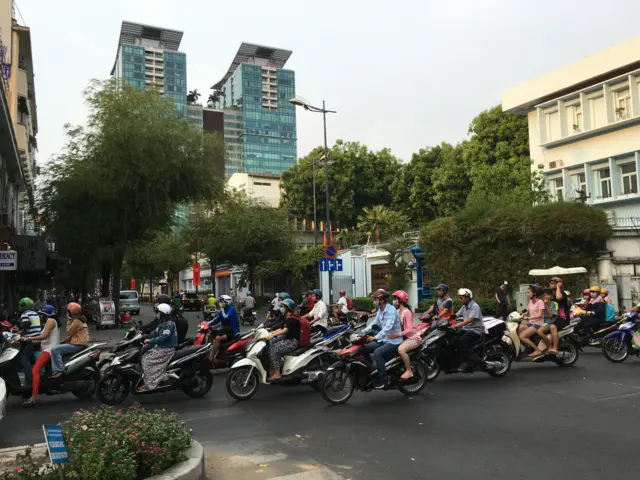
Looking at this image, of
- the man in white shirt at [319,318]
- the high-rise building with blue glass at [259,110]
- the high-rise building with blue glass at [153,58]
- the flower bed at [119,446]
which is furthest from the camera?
the high-rise building with blue glass at [153,58]

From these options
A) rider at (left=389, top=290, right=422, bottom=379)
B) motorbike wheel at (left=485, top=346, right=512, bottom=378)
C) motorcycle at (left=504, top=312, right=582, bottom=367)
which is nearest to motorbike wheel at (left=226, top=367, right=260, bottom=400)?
rider at (left=389, top=290, right=422, bottom=379)

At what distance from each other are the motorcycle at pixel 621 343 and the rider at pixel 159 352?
356 inches

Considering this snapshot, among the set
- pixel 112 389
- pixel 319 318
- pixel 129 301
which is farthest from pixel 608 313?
pixel 129 301

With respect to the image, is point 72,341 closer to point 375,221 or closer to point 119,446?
point 119,446

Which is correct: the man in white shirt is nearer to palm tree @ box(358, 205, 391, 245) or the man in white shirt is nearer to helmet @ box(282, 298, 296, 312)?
helmet @ box(282, 298, 296, 312)

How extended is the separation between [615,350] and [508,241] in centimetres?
1225

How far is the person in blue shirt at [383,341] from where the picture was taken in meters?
8.59

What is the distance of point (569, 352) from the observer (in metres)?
11.6

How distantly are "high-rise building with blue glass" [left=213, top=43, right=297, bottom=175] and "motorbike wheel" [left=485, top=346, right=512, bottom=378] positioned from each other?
143m

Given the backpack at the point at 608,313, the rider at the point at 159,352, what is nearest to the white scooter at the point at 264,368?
the rider at the point at 159,352

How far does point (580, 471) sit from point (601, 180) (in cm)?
2678

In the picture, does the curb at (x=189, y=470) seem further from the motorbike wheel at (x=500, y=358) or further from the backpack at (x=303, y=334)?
the motorbike wheel at (x=500, y=358)

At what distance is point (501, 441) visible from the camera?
20.8ft

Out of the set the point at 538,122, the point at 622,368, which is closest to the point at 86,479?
the point at 622,368
